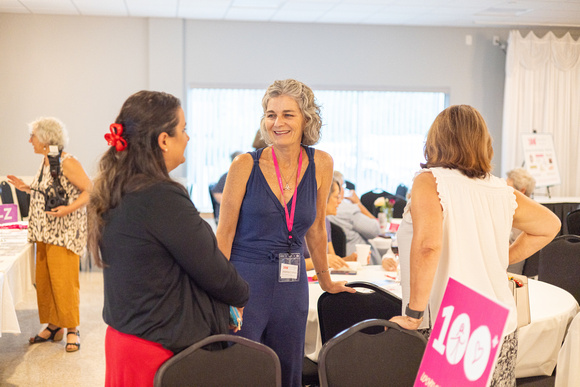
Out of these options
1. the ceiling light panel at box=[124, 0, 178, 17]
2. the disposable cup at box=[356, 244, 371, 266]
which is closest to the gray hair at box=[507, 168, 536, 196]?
the disposable cup at box=[356, 244, 371, 266]

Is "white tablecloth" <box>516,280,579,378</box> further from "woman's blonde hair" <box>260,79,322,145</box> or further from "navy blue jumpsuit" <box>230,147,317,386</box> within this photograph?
"woman's blonde hair" <box>260,79,322,145</box>

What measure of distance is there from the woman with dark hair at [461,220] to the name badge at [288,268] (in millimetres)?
438

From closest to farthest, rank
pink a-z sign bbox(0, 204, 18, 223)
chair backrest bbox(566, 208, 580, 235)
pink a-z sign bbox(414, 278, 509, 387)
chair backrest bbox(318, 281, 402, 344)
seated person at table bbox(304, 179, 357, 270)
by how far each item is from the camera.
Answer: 1. pink a-z sign bbox(414, 278, 509, 387)
2. chair backrest bbox(318, 281, 402, 344)
3. seated person at table bbox(304, 179, 357, 270)
4. pink a-z sign bbox(0, 204, 18, 223)
5. chair backrest bbox(566, 208, 580, 235)

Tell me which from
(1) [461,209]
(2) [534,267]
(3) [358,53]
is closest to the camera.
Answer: (1) [461,209]

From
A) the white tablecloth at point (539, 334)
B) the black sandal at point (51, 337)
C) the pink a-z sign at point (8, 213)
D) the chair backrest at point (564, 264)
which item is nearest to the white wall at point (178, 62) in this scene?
the pink a-z sign at point (8, 213)

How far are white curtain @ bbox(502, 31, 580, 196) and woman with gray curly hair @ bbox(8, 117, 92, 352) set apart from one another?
21.8 feet

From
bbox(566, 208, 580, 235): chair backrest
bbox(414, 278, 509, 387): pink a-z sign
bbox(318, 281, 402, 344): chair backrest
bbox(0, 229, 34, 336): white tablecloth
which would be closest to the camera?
bbox(414, 278, 509, 387): pink a-z sign

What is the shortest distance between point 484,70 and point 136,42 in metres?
5.21

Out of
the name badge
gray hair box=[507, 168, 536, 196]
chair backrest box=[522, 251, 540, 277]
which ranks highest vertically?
gray hair box=[507, 168, 536, 196]

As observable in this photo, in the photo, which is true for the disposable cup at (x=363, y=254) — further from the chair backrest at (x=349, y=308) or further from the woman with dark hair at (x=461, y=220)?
the woman with dark hair at (x=461, y=220)

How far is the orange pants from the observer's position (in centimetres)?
424

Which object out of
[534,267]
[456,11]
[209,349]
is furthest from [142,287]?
[456,11]

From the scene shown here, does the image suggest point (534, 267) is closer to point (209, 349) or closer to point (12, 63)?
point (209, 349)

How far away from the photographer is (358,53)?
348 inches
